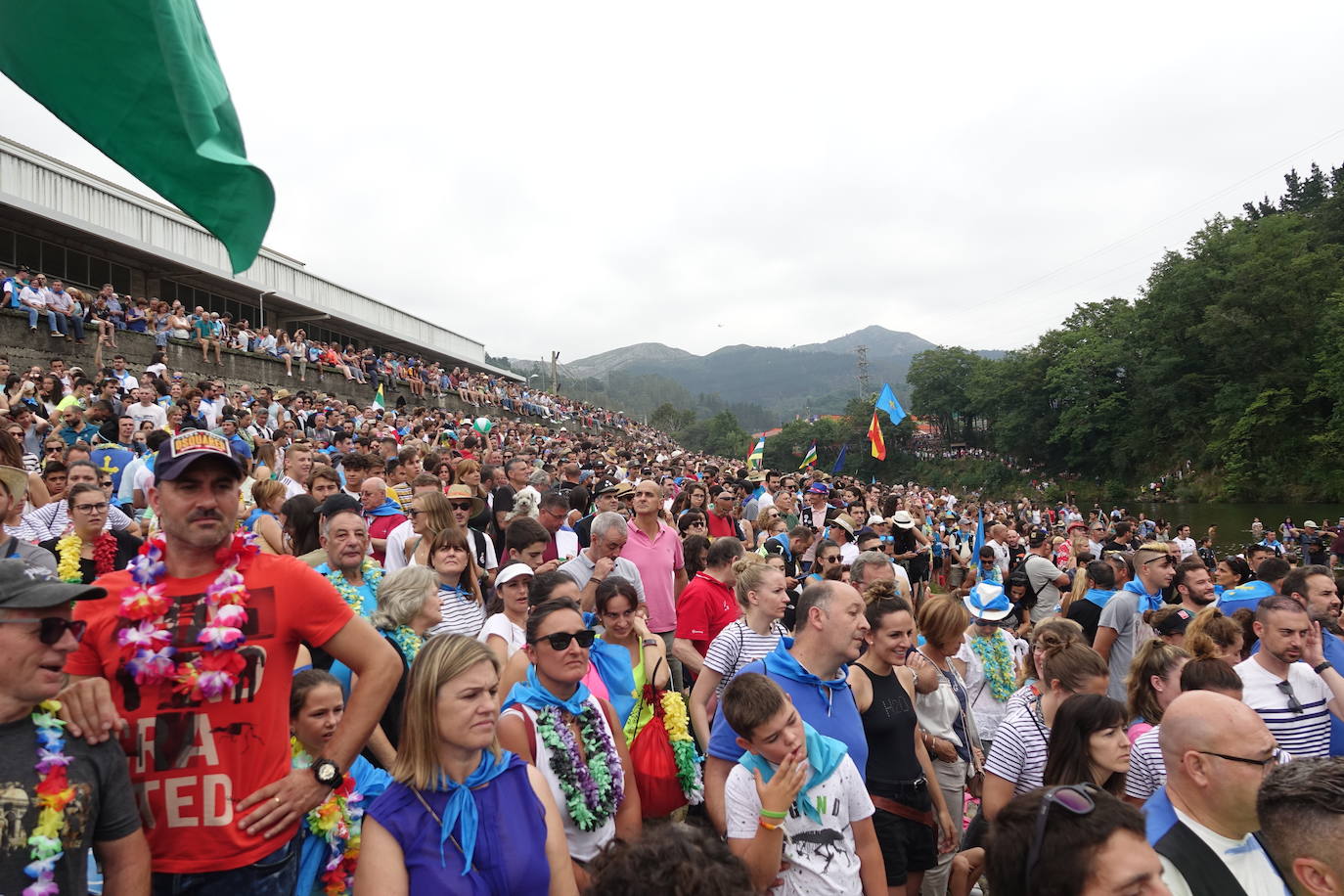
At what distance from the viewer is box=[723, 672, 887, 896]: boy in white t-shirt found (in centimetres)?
283

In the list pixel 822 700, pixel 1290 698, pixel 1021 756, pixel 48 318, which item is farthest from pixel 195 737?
pixel 48 318

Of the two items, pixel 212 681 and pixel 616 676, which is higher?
pixel 212 681

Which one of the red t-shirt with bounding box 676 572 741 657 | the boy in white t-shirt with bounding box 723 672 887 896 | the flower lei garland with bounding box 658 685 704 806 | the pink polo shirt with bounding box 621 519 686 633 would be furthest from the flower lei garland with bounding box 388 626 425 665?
the pink polo shirt with bounding box 621 519 686 633

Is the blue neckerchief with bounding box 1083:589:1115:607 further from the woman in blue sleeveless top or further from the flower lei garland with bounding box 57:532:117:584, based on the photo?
the flower lei garland with bounding box 57:532:117:584

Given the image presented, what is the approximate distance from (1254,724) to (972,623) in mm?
2808

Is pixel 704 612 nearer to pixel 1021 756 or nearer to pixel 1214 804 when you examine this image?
pixel 1021 756

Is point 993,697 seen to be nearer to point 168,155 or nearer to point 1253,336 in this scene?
point 168,155

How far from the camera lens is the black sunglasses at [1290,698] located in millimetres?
4547

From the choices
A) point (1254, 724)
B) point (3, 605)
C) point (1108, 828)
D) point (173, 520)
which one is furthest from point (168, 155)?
point (1254, 724)

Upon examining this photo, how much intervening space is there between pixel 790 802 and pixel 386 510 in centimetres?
528

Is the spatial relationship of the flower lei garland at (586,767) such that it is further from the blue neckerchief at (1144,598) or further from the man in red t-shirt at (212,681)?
the blue neckerchief at (1144,598)

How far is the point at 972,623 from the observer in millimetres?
5543

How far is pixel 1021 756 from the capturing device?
3809 mm

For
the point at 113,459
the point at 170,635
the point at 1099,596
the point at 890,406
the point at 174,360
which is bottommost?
the point at 1099,596
